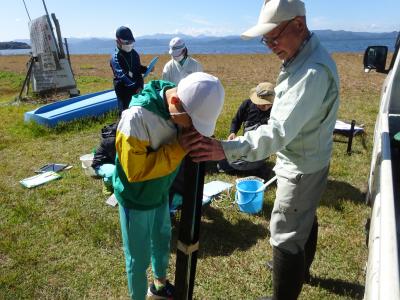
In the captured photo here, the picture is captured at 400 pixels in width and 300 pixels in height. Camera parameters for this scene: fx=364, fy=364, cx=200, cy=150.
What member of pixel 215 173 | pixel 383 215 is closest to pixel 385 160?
pixel 383 215

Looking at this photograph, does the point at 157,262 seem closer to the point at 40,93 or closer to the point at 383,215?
the point at 383,215

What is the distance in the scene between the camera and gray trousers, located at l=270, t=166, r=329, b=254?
2289 mm

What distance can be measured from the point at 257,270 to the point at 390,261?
2.20 m

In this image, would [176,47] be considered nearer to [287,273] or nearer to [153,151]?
[153,151]

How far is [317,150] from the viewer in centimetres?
225

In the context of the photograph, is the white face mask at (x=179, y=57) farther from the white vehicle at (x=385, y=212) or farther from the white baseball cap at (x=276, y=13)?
the white baseball cap at (x=276, y=13)

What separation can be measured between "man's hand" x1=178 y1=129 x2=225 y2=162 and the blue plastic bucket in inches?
81.3

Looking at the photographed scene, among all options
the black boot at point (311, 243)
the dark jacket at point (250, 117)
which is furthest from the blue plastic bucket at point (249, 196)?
the black boot at point (311, 243)

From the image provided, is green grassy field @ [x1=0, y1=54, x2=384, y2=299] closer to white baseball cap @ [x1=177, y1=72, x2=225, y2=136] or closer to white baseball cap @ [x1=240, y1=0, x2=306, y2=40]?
white baseball cap @ [x1=177, y1=72, x2=225, y2=136]

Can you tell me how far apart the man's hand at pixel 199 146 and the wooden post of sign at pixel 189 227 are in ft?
0.15

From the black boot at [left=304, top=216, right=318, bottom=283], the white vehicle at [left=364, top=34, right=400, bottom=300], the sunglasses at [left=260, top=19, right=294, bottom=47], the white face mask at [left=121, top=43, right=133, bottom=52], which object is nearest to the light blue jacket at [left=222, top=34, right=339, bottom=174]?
the sunglasses at [left=260, top=19, right=294, bottom=47]

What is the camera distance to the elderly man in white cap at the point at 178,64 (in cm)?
630

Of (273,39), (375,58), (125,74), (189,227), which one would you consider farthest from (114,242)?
(125,74)

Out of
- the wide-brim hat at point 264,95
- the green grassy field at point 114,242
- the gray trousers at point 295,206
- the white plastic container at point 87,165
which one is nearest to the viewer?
the gray trousers at point 295,206
